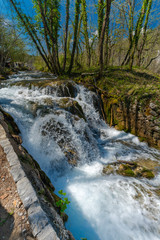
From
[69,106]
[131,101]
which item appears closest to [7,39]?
[69,106]

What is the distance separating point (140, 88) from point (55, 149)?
235 inches

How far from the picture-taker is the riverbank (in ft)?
18.1

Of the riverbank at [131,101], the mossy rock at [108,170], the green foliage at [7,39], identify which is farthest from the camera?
the green foliage at [7,39]

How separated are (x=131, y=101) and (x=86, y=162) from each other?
4.42 m

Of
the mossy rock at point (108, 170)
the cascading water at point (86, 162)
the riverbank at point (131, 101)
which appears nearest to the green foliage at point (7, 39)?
the cascading water at point (86, 162)

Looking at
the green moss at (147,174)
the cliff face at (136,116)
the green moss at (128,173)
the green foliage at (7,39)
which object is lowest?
the green moss at (147,174)

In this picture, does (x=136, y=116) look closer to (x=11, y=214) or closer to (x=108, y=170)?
(x=108, y=170)

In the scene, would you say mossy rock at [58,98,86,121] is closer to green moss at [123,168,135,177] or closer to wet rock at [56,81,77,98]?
wet rock at [56,81,77,98]

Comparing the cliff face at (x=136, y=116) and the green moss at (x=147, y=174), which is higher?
the cliff face at (x=136, y=116)

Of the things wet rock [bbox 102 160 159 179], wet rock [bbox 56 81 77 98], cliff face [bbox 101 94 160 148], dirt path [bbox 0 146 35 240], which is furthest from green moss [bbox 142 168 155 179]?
wet rock [bbox 56 81 77 98]

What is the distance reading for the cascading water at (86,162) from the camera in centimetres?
245

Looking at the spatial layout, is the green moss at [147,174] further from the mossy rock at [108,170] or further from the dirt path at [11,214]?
the dirt path at [11,214]

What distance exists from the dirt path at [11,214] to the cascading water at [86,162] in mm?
1451

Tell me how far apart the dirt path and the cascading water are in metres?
1.45
